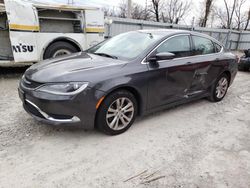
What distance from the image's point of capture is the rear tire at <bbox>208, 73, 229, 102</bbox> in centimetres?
441

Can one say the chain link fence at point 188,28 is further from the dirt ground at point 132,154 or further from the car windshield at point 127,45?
the dirt ground at point 132,154

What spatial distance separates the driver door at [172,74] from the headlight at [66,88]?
1109 mm

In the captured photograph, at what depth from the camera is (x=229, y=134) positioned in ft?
10.6

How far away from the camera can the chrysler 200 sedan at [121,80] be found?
254 centimetres

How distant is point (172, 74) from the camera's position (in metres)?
3.38

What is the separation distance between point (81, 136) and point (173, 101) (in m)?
1.72

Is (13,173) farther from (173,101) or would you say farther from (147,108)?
(173,101)

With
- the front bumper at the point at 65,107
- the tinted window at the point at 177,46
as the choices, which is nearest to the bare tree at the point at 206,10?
the tinted window at the point at 177,46

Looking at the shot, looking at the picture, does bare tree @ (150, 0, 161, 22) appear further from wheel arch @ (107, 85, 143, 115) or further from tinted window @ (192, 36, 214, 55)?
wheel arch @ (107, 85, 143, 115)

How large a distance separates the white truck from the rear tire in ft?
13.1

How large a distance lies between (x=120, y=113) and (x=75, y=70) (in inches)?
34.9

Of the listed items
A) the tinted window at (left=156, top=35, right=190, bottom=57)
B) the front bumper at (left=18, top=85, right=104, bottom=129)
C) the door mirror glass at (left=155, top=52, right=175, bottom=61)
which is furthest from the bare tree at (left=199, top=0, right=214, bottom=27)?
the front bumper at (left=18, top=85, right=104, bottom=129)

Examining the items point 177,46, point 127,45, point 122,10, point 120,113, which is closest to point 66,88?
point 120,113

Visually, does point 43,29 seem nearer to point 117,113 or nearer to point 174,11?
point 117,113
